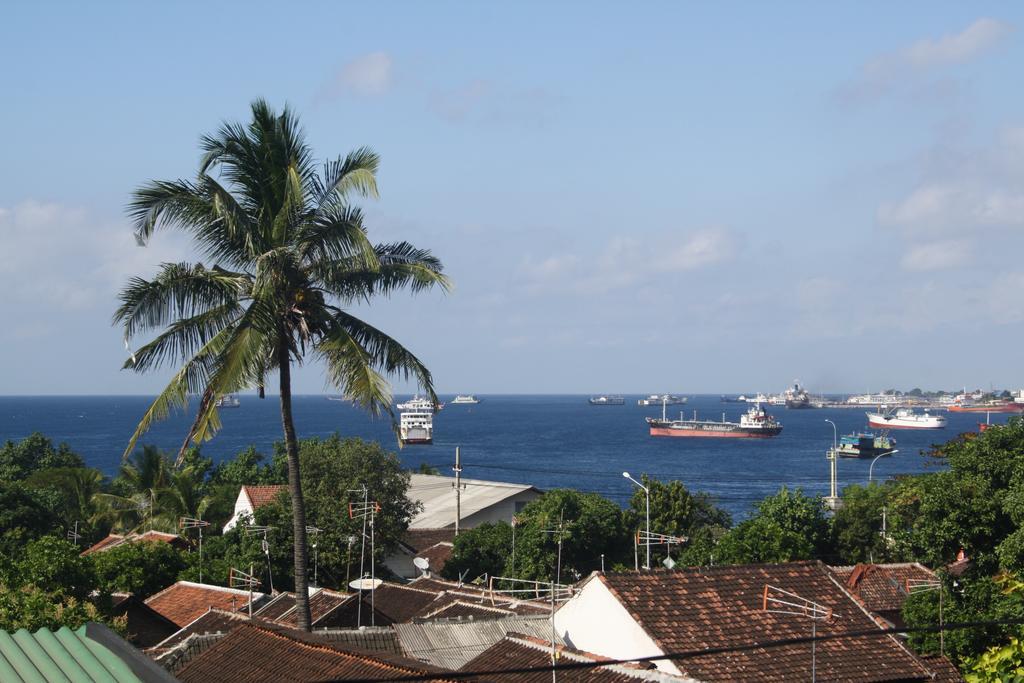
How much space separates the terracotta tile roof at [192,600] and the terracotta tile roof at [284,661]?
11.9 meters

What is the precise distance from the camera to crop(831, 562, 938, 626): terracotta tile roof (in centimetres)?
2712

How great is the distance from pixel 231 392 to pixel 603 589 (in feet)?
25.1

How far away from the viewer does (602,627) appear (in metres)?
18.1

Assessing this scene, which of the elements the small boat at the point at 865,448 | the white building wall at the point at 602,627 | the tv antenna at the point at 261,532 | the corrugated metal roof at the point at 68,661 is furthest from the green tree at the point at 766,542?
the small boat at the point at 865,448

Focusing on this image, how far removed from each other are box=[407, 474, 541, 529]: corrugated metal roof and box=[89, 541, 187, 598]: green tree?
19.8 meters

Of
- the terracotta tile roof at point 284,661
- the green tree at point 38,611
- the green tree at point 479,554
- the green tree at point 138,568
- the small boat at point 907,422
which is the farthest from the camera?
the small boat at point 907,422

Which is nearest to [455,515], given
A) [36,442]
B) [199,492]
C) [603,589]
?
[199,492]

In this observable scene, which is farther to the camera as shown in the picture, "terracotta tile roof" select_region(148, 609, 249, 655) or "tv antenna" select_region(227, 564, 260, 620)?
"tv antenna" select_region(227, 564, 260, 620)

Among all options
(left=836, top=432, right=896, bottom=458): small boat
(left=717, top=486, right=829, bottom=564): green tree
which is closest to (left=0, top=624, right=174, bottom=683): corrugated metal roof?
(left=717, top=486, right=829, bottom=564): green tree

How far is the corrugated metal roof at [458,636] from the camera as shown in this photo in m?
19.1

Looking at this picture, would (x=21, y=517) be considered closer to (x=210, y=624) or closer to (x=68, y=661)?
(x=210, y=624)

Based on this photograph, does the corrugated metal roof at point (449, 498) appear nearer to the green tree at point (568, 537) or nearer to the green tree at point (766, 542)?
the green tree at point (568, 537)

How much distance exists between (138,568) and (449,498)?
2962 cm

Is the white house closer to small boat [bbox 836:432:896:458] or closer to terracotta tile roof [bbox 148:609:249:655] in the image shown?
terracotta tile roof [bbox 148:609:249:655]
